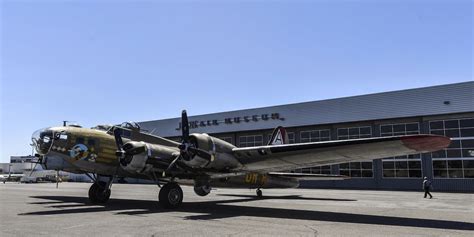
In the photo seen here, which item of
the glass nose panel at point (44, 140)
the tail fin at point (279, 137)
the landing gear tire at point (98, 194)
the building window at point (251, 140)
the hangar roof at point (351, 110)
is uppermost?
the hangar roof at point (351, 110)

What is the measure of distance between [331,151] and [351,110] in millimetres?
32459

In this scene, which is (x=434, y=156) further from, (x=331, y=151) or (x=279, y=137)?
(x=331, y=151)

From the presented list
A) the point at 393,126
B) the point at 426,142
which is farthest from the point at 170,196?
the point at 393,126

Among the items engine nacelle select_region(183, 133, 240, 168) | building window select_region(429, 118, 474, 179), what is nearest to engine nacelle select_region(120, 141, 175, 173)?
engine nacelle select_region(183, 133, 240, 168)

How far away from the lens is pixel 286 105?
49844 mm

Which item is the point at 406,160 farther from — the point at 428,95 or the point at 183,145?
the point at 183,145

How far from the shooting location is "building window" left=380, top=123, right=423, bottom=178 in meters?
40.4

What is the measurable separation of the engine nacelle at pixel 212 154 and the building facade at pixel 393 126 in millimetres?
30714

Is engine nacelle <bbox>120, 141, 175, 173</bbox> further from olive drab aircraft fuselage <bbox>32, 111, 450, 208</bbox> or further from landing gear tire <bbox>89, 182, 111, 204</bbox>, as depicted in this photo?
landing gear tire <bbox>89, 182, 111, 204</bbox>

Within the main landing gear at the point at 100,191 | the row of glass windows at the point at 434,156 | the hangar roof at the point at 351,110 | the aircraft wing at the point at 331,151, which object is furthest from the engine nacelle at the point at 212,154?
the row of glass windows at the point at 434,156

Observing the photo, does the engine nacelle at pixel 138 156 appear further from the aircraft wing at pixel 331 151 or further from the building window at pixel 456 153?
the building window at pixel 456 153

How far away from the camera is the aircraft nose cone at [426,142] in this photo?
10586 mm

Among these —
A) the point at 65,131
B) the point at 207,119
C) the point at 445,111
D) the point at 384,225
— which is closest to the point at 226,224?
the point at 384,225

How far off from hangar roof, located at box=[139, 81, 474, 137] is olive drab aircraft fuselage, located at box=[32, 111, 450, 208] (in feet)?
84.8
